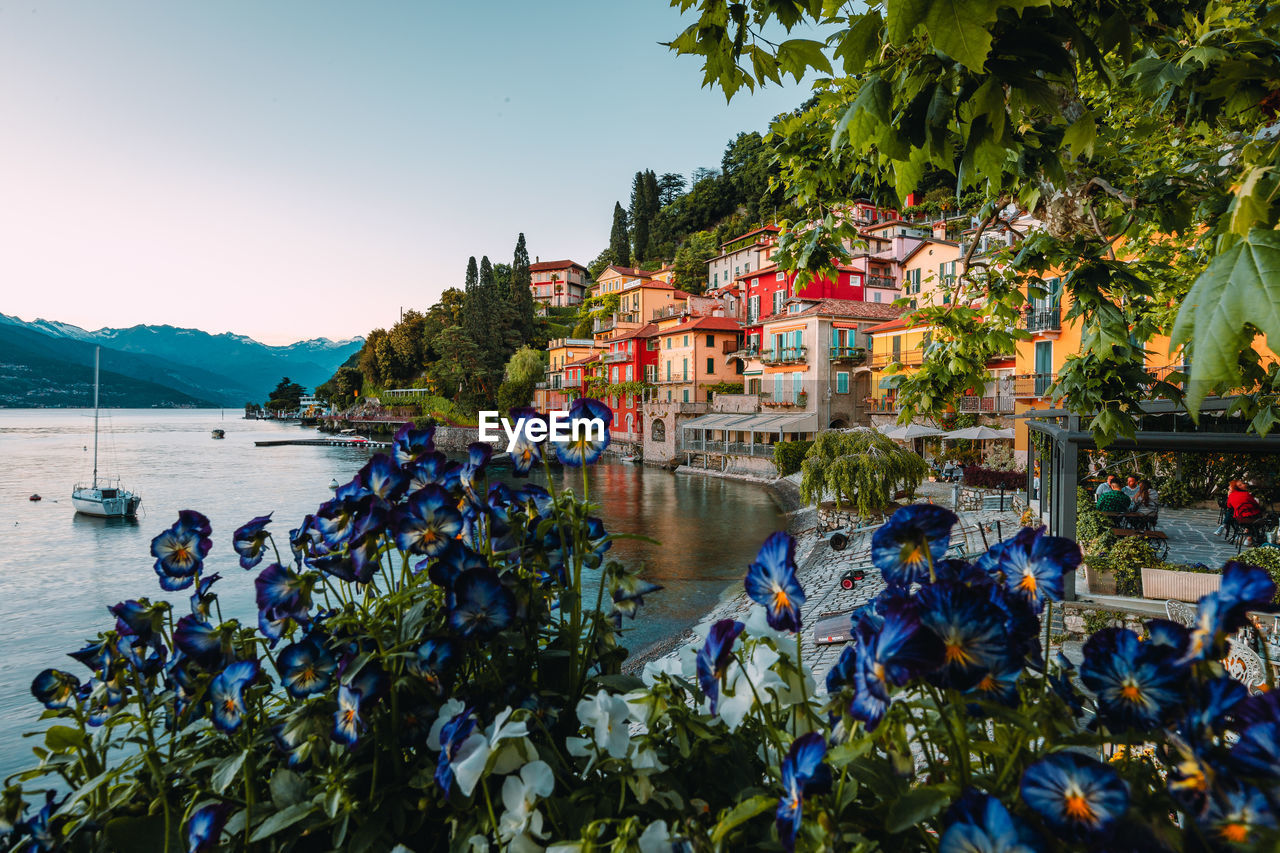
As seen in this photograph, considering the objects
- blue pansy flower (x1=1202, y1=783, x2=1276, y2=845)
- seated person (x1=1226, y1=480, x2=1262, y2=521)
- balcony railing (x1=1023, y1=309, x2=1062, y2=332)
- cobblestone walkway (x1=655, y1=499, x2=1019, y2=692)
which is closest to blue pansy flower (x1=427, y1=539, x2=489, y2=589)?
blue pansy flower (x1=1202, y1=783, x2=1276, y2=845)

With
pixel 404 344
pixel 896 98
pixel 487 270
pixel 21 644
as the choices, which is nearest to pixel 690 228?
pixel 487 270

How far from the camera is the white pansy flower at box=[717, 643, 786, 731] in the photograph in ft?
3.10

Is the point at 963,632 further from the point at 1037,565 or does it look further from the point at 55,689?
the point at 55,689

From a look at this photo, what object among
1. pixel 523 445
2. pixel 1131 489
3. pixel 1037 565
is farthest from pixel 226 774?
pixel 1131 489

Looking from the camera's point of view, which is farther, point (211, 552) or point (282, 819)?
point (211, 552)

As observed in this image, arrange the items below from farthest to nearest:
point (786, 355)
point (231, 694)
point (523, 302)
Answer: point (523, 302) < point (786, 355) < point (231, 694)

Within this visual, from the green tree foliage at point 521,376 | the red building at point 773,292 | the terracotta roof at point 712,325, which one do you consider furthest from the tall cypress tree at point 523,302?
the red building at point 773,292

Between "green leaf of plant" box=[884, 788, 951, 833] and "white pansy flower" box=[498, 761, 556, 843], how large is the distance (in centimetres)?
41

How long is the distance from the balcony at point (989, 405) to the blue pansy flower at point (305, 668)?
2671 cm

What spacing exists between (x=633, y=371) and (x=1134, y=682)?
46.5m

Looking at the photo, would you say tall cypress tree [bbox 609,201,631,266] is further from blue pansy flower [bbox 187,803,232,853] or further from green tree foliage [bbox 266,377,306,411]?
green tree foliage [bbox 266,377,306,411]

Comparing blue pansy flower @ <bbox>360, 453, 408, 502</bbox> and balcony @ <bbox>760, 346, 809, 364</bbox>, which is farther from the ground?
balcony @ <bbox>760, 346, 809, 364</bbox>

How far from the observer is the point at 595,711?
920 mm

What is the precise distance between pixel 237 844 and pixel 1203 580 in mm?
8743
